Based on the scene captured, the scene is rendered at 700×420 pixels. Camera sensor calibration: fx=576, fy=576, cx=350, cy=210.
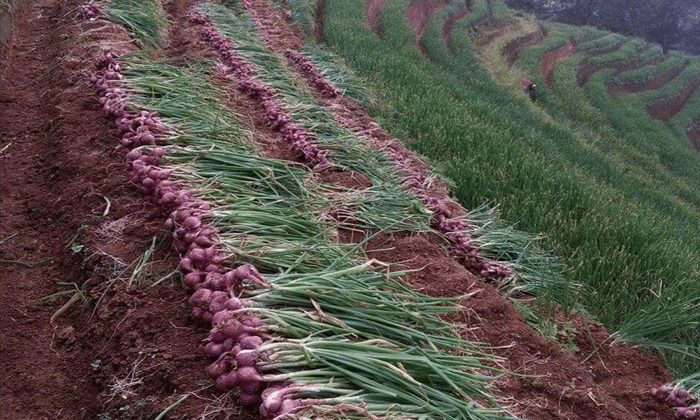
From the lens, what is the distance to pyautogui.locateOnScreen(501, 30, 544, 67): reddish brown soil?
74.9 feet

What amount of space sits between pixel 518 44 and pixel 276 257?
24.1 metres

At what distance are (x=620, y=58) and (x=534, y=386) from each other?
2790cm

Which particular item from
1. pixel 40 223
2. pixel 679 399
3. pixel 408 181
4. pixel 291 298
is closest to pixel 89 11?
pixel 40 223

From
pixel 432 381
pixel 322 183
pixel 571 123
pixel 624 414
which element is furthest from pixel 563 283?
pixel 571 123

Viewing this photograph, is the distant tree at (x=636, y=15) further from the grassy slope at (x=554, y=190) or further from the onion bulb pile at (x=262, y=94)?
the onion bulb pile at (x=262, y=94)

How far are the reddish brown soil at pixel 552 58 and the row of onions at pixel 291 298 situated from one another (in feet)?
67.7

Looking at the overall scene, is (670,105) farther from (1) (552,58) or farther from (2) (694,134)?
(1) (552,58)

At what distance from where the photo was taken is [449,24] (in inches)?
899

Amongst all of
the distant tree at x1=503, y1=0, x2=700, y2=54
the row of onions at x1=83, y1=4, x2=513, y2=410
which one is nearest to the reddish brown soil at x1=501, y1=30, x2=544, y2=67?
the distant tree at x1=503, y1=0, x2=700, y2=54

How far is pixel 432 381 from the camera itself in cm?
215

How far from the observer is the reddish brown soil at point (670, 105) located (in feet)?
79.5

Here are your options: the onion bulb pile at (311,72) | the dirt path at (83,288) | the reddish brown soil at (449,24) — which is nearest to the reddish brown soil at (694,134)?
the reddish brown soil at (449,24)

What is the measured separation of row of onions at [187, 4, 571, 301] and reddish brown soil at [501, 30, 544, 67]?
17.9 meters

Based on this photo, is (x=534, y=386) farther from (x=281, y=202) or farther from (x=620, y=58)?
(x=620, y=58)
